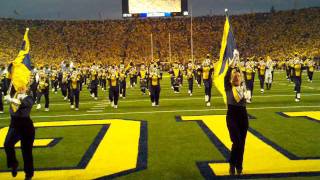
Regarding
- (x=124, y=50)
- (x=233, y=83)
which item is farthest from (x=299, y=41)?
(x=233, y=83)

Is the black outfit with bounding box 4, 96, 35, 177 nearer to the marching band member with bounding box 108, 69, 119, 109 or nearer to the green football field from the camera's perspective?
the green football field

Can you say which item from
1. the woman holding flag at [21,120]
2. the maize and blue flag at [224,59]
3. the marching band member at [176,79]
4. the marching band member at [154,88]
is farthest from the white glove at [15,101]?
the marching band member at [176,79]

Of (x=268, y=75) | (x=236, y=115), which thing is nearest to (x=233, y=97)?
(x=236, y=115)

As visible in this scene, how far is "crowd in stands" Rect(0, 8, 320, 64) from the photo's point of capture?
73.0m

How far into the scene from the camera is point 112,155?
8.45 m

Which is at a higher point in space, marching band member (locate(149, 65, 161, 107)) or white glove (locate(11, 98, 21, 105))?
white glove (locate(11, 98, 21, 105))

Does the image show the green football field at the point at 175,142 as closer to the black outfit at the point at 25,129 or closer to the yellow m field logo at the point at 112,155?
the yellow m field logo at the point at 112,155

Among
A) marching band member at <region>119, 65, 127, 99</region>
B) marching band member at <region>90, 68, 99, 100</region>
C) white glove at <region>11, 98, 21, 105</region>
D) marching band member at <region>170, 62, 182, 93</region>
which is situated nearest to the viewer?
white glove at <region>11, 98, 21, 105</region>

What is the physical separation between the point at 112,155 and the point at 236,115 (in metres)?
2.65

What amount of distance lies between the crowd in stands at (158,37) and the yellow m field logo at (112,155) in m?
59.5

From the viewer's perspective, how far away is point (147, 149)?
29.2 ft

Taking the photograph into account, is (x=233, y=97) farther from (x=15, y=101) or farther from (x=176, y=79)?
(x=176, y=79)

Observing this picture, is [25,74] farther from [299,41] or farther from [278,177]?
[299,41]

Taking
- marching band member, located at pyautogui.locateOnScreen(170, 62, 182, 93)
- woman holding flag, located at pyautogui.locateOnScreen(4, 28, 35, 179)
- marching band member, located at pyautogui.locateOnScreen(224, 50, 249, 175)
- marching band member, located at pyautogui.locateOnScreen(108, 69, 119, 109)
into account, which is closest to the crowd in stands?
marching band member, located at pyautogui.locateOnScreen(170, 62, 182, 93)
